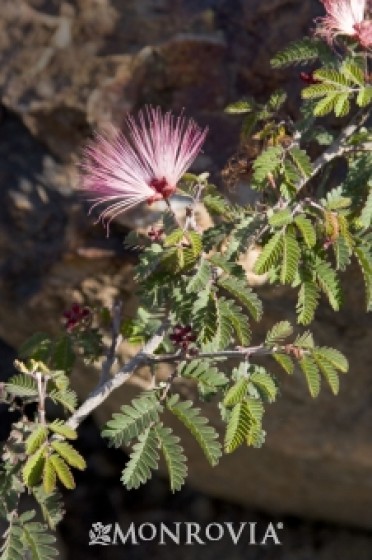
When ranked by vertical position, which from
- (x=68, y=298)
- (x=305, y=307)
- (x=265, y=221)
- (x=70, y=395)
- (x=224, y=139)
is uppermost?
(x=224, y=139)

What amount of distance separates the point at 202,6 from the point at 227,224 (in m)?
0.84

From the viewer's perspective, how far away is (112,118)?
2.46 meters

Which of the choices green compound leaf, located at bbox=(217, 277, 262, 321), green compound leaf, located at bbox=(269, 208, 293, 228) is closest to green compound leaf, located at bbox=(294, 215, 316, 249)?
green compound leaf, located at bbox=(269, 208, 293, 228)

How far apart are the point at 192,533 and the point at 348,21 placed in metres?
2.21

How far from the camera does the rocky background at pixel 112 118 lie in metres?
2.42

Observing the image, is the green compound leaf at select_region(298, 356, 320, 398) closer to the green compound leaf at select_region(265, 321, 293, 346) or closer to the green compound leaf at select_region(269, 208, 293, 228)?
the green compound leaf at select_region(265, 321, 293, 346)

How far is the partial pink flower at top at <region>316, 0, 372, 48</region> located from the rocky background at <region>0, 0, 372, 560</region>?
430 mm

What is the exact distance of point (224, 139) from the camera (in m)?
2.43

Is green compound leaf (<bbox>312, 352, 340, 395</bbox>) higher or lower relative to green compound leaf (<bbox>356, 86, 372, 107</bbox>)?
lower

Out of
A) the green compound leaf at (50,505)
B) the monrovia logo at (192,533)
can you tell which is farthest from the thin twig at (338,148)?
the monrovia logo at (192,533)

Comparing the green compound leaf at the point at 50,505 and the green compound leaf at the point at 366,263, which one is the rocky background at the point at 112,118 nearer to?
the green compound leaf at the point at 366,263

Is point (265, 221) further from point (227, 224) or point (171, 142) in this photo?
point (171, 142)

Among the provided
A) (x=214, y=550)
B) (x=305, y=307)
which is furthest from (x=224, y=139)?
(x=214, y=550)

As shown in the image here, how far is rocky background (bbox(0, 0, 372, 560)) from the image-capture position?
95.4 inches
